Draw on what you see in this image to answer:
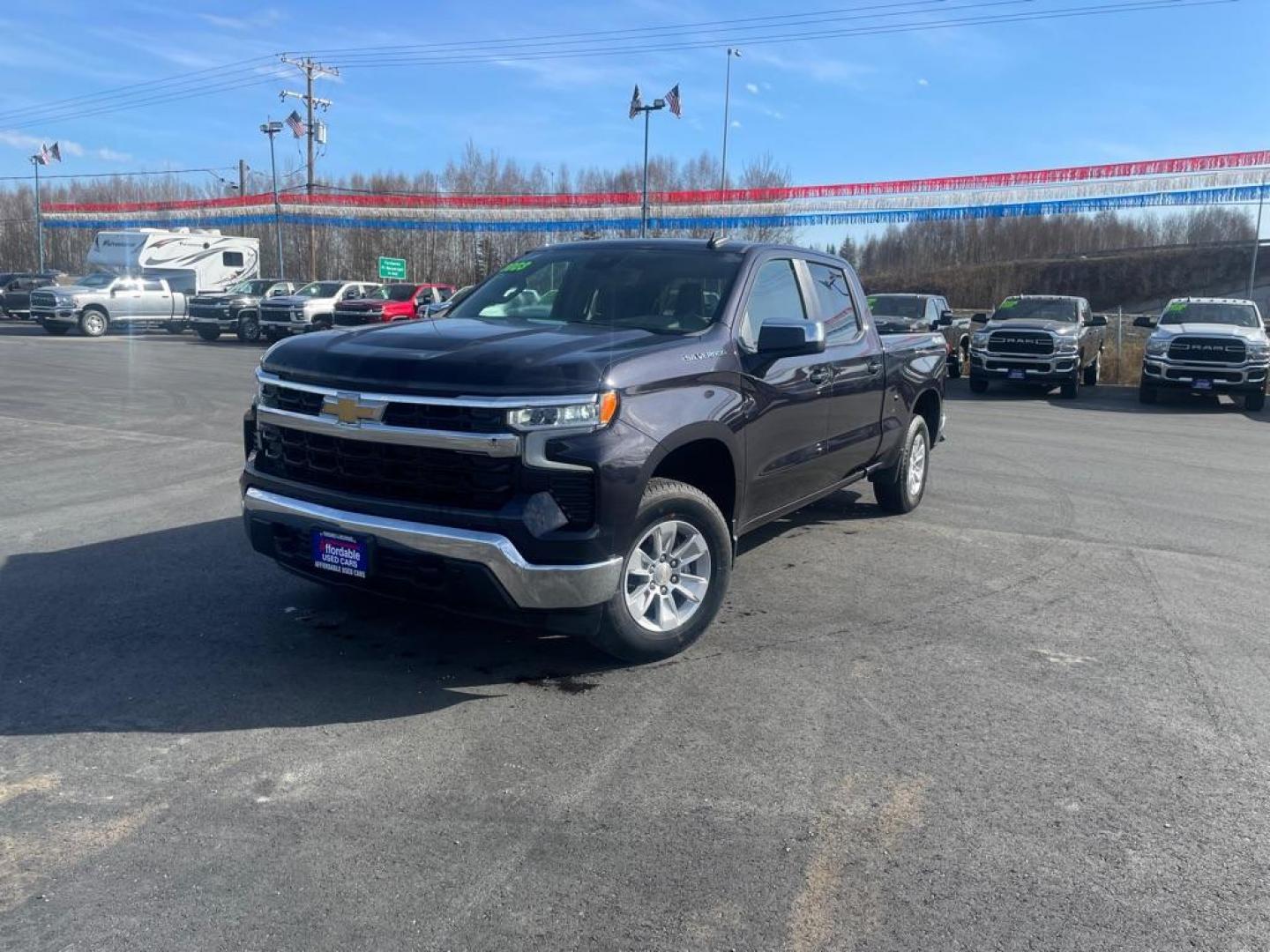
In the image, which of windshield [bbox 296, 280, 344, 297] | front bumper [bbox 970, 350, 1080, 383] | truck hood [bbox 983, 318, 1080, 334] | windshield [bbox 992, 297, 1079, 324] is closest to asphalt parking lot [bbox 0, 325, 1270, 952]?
front bumper [bbox 970, 350, 1080, 383]

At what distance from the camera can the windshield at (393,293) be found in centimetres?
3019

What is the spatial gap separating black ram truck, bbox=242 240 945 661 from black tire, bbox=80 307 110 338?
2828cm

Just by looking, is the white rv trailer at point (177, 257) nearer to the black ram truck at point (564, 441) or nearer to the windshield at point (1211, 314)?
the windshield at point (1211, 314)

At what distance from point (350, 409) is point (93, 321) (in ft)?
97.6

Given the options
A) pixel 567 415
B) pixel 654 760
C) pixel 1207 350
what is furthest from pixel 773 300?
pixel 1207 350

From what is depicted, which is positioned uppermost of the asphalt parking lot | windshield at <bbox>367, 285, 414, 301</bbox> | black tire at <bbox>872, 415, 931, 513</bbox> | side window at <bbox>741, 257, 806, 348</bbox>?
windshield at <bbox>367, 285, 414, 301</bbox>

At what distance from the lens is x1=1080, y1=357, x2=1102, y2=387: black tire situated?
21.8 m

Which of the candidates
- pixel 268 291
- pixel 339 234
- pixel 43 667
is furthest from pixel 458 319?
pixel 339 234

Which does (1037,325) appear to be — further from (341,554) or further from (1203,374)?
(341,554)

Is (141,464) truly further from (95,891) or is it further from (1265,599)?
(1265,599)

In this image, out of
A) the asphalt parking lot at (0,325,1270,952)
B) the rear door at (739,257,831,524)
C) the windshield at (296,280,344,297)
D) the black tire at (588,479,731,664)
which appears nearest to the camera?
the asphalt parking lot at (0,325,1270,952)

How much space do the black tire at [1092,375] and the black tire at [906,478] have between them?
1546cm

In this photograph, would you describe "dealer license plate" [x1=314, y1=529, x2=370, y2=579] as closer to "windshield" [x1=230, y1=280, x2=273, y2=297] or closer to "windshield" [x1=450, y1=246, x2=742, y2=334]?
"windshield" [x1=450, y1=246, x2=742, y2=334]

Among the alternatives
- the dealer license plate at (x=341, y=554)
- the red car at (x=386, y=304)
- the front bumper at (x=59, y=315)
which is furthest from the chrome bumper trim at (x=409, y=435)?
the front bumper at (x=59, y=315)
